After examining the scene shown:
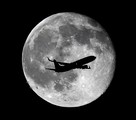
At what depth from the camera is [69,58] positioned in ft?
37.0

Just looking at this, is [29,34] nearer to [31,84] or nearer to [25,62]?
[25,62]

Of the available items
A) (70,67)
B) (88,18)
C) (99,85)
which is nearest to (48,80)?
(70,67)

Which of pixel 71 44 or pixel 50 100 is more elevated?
pixel 71 44

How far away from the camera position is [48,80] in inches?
462

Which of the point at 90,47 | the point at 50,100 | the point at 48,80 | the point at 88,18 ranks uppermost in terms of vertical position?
the point at 88,18

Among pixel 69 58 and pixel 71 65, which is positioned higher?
pixel 69 58

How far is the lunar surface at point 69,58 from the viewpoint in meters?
11.4

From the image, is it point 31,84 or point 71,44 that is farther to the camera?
point 31,84

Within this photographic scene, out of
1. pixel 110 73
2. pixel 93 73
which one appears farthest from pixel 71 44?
pixel 110 73

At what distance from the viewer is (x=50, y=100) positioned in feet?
41.2

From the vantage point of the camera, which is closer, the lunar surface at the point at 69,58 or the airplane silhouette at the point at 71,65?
the airplane silhouette at the point at 71,65

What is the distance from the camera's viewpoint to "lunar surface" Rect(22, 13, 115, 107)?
11.4 m

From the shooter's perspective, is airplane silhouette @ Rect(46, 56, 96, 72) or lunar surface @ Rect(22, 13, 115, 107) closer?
airplane silhouette @ Rect(46, 56, 96, 72)

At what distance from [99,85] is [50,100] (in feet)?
6.75
